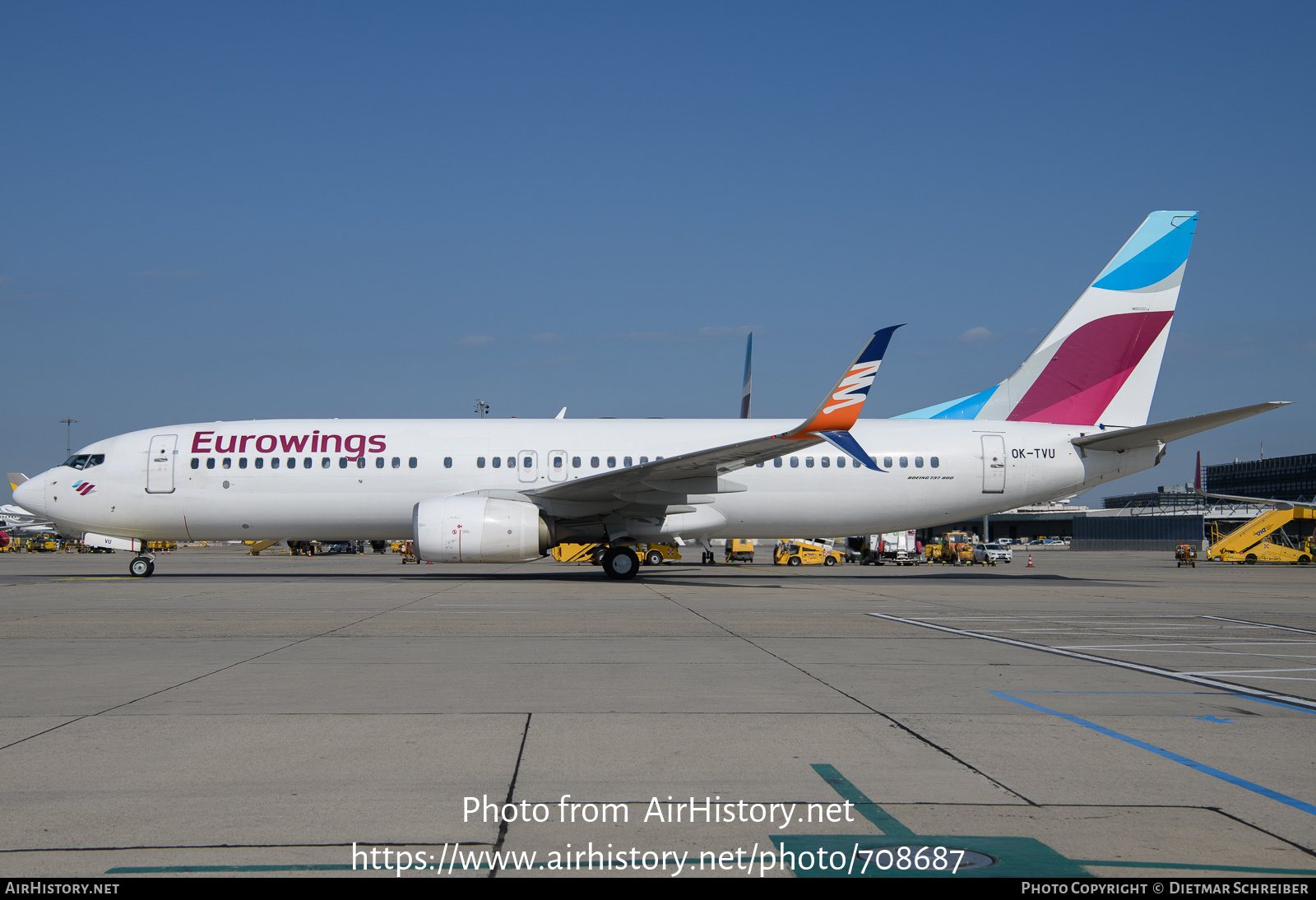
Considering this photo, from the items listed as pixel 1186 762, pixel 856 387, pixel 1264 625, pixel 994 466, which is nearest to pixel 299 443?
pixel 856 387

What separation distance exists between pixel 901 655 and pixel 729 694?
111 inches

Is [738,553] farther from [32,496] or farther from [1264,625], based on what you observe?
[1264,625]

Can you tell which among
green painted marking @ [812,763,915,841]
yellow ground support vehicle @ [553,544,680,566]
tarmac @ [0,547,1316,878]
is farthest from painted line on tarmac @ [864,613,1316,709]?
yellow ground support vehicle @ [553,544,680,566]

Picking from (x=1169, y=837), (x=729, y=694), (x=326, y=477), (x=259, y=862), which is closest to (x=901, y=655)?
(x=729, y=694)

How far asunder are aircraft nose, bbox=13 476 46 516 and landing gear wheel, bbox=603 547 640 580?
528 inches

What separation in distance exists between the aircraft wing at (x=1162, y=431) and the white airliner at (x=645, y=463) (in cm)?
5

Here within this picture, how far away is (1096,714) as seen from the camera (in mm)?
6129

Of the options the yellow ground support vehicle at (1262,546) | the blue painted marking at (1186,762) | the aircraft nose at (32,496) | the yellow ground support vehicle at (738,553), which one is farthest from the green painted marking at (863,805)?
the yellow ground support vehicle at (1262,546)

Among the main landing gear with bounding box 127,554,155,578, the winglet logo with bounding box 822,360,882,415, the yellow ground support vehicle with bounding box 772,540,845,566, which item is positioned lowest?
the yellow ground support vehicle with bounding box 772,540,845,566

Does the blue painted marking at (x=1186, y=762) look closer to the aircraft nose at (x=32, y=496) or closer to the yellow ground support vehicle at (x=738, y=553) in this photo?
the aircraft nose at (x=32, y=496)

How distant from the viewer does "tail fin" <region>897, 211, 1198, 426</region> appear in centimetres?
2306

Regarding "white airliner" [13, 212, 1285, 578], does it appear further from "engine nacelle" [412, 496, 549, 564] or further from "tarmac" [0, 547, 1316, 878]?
"tarmac" [0, 547, 1316, 878]

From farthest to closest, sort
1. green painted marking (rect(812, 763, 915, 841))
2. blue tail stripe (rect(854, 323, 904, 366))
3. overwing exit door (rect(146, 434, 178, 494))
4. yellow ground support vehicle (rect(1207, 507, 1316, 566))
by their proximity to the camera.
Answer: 1. yellow ground support vehicle (rect(1207, 507, 1316, 566))
2. overwing exit door (rect(146, 434, 178, 494))
3. blue tail stripe (rect(854, 323, 904, 366))
4. green painted marking (rect(812, 763, 915, 841))

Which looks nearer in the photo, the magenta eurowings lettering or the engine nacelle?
the engine nacelle
